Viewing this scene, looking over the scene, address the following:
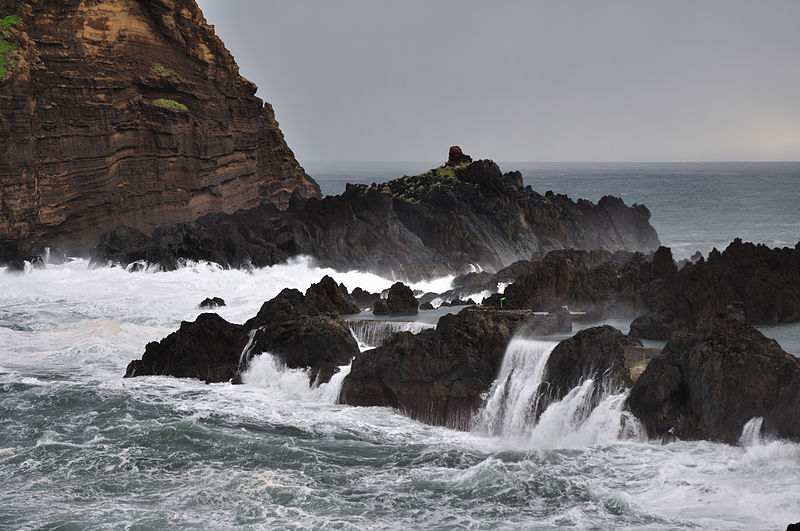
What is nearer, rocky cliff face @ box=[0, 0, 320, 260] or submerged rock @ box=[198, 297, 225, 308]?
submerged rock @ box=[198, 297, 225, 308]

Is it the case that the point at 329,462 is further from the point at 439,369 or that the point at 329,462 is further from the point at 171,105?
the point at 171,105

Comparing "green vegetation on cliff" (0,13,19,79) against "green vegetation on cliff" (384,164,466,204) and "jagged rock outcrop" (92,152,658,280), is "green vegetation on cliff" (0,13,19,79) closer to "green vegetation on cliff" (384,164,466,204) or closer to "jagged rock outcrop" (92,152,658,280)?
"jagged rock outcrop" (92,152,658,280)

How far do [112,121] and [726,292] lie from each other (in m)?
37.6

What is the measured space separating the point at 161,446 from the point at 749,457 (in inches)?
431

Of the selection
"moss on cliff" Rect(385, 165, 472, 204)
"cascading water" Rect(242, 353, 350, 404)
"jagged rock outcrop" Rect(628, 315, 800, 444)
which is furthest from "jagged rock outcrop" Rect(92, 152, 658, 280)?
"jagged rock outcrop" Rect(628, 315, 800, 444)

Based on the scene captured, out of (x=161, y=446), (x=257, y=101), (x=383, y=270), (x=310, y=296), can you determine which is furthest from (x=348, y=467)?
(x=257, y=101)

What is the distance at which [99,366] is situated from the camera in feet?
83.0

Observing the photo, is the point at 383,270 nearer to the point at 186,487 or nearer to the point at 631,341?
the point at 631,341

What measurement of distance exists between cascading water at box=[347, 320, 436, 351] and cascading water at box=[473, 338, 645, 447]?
5313 millimetres

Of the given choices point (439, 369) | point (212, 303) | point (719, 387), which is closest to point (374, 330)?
point (439, 369)

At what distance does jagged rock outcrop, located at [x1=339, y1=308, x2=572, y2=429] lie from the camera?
19297 mm

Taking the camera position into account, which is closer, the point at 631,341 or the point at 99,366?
the point at 631,341

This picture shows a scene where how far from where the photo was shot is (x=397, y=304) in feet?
92.6

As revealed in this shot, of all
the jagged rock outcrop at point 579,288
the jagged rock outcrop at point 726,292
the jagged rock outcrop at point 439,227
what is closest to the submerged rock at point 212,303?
the jagged rock outcrop at point 439,227
